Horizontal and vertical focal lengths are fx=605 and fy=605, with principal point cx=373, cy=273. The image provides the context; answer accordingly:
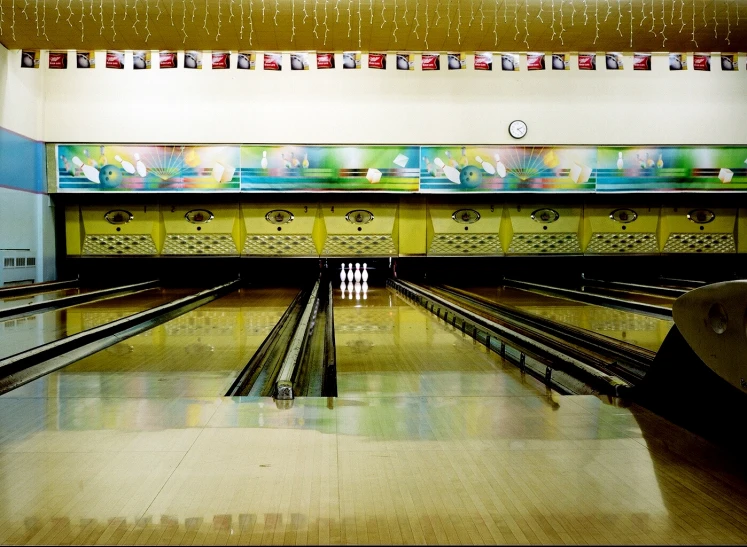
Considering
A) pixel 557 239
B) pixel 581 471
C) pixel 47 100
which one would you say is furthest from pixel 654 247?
pixel 47 100

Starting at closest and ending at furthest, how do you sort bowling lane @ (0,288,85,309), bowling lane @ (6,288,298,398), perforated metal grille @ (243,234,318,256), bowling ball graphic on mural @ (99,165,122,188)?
1. bowling lane @ (6,288,298,398)
2. bowling lane @ (0,288,85,309)
3. bowling ball graphic on mural @ (99,165,122,188)
4. perforated metal grille @ (243,234,318,256)

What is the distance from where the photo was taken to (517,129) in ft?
24.8

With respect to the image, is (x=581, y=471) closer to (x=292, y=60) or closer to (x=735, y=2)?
(x=292, y=60)

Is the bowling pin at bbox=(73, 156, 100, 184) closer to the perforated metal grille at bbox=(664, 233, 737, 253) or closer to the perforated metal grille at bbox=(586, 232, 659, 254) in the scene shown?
the perforated metal grille at bbox=(586, 232, 659, 254)

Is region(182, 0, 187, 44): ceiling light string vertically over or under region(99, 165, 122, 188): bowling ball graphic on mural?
over

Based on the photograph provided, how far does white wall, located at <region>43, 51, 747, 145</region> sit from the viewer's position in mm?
7238

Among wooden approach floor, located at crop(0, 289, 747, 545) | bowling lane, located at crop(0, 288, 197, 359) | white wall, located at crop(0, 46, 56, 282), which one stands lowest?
wooden approach floor, located at crop(0, 289, 747, 545)

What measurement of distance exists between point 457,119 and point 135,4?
12.6 ft

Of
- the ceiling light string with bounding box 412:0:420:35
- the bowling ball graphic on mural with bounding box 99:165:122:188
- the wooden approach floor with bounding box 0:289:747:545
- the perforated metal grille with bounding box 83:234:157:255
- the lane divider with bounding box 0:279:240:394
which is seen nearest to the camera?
the wooden approach floor with bounding box 0:289:747:545

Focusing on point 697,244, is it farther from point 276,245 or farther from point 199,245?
point 199,245

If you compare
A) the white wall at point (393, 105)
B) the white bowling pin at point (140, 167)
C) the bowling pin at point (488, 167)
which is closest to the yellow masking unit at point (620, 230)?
the white wall at point (393, 105)

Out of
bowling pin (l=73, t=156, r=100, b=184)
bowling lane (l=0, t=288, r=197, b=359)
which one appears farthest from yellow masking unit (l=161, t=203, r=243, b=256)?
bowling lane (l=0, t=288, r=197, b=359)

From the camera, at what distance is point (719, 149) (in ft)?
24.6

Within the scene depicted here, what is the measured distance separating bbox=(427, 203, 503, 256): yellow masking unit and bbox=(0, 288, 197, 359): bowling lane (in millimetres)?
3366
